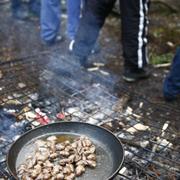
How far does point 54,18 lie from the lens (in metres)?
6.20

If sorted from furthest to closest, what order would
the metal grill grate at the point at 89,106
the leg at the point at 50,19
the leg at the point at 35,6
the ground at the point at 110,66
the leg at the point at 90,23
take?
the leg at the point at 35,6
the leg at the point at 50,19
the leg at the point at 90,23
the ground at the point at 110,66
the metal grill grate at the point at 89,106

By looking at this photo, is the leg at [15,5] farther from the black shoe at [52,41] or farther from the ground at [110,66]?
the black shoe at [52,41]

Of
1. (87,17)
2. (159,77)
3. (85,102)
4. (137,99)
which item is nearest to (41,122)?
(85,102)

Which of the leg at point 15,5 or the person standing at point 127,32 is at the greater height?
the person standing at point 127,32

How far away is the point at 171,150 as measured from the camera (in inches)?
142

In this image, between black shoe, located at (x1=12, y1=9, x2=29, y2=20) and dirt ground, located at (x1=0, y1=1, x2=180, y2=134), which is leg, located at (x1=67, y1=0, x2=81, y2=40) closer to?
dirt ground, located at (x1=0, y1=1, x2=180, y2=134)

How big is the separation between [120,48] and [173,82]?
81.5 inches

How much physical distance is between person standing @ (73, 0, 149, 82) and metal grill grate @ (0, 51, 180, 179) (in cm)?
32

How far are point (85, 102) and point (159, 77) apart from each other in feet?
5.30

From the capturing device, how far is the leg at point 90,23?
488 centimetres

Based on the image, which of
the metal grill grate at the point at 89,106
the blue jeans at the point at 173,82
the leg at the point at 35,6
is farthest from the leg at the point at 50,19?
the blue jeans at the point at 173,82

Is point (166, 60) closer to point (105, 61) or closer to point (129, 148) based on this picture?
point (105, 61)

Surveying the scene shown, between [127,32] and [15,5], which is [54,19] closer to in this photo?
[15,5]

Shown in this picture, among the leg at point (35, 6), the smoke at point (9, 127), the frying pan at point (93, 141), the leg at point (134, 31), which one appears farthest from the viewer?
the leg at point (35, 6)
